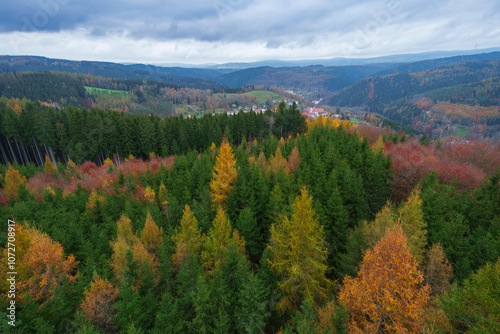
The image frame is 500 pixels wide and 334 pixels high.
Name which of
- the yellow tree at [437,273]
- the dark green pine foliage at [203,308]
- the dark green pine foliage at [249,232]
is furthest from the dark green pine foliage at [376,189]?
the dark green pine foliage at [203,308]

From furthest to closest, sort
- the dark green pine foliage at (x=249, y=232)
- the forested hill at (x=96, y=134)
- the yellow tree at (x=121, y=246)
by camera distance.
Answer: the forested hill at (x=96, y=134) → the dark green pine foliage at (x=249, y=232) → the yellow tree at (x=121, y=246)

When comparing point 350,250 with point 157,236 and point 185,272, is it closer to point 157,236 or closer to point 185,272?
point 185,272

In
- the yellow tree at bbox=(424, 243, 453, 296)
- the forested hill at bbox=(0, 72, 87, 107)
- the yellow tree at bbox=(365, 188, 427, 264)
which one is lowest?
the yellow tree at bbox=(424, 243, 453, 296)

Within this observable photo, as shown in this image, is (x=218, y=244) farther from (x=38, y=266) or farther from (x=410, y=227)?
(x=410, y=227)

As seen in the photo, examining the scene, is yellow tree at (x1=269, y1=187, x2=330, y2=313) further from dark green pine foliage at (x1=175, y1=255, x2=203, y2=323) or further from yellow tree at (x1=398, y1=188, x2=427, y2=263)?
yellow tree at (x1=398, y1=188, x2=427, y2=263)

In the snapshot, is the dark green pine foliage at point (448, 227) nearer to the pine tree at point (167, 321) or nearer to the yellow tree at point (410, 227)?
the yellow tree at point (410, 227)

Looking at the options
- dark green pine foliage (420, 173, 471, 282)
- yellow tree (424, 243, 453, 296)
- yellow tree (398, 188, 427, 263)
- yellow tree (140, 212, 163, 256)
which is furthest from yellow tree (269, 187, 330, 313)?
yellow tree (140, 212, 163, 256)

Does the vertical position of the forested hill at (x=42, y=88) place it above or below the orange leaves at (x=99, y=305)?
above
